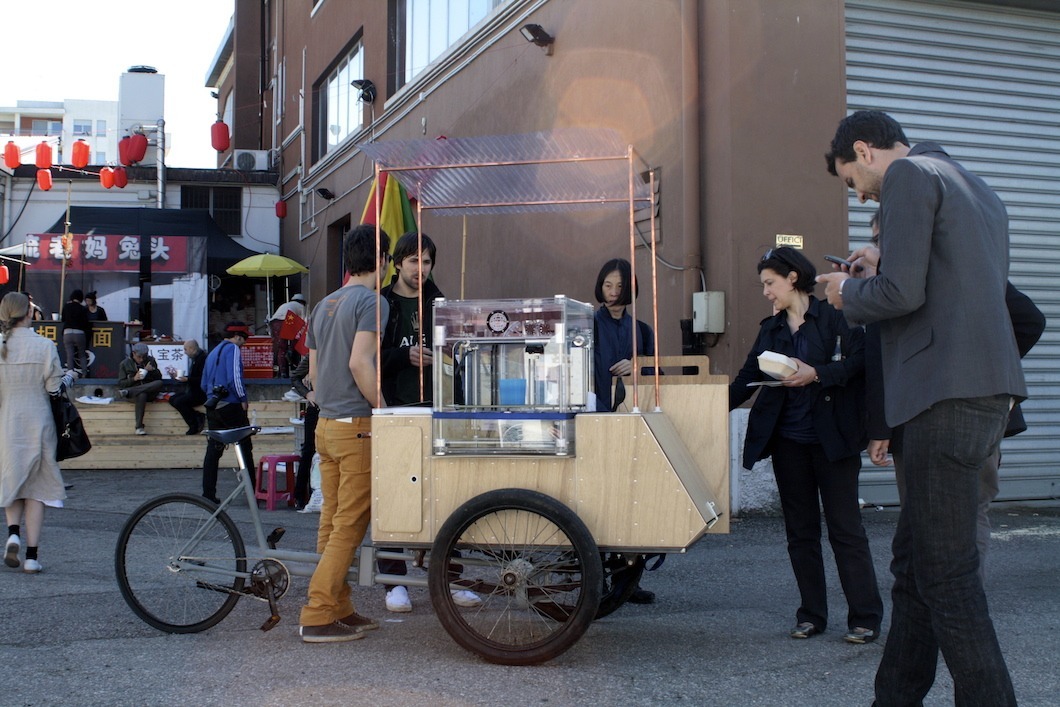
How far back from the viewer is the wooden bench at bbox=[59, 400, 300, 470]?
41.1ft

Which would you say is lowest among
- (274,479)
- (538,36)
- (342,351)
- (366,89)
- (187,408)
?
(274,479)

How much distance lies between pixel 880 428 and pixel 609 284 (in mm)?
1994

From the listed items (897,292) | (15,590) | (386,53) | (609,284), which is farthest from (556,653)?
(386,53)

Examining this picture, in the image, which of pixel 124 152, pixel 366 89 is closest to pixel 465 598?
pixel 366 89

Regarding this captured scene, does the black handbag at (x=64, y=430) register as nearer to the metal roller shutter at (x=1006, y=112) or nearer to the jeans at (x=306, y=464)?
the jeans at (x=306, y=464)

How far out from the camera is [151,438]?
41.7 feet

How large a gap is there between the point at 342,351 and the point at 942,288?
278 cm

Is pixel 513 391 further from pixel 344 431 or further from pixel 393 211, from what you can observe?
pixel 393 211

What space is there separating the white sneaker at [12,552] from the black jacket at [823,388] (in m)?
4.67

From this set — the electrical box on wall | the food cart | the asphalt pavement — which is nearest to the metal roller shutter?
the electrical box on wall

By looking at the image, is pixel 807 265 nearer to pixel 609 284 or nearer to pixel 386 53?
pixel 609 284

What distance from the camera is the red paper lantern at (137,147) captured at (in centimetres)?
2275

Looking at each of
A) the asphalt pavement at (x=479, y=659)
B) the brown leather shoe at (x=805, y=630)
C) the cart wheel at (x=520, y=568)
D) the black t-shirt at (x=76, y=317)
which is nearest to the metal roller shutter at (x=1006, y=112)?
the asphalt pavement at (x=479, y=659)

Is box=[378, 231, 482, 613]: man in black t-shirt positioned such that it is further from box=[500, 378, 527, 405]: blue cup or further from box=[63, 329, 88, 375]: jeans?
box=[63, 329, 88, 375]: jeans
